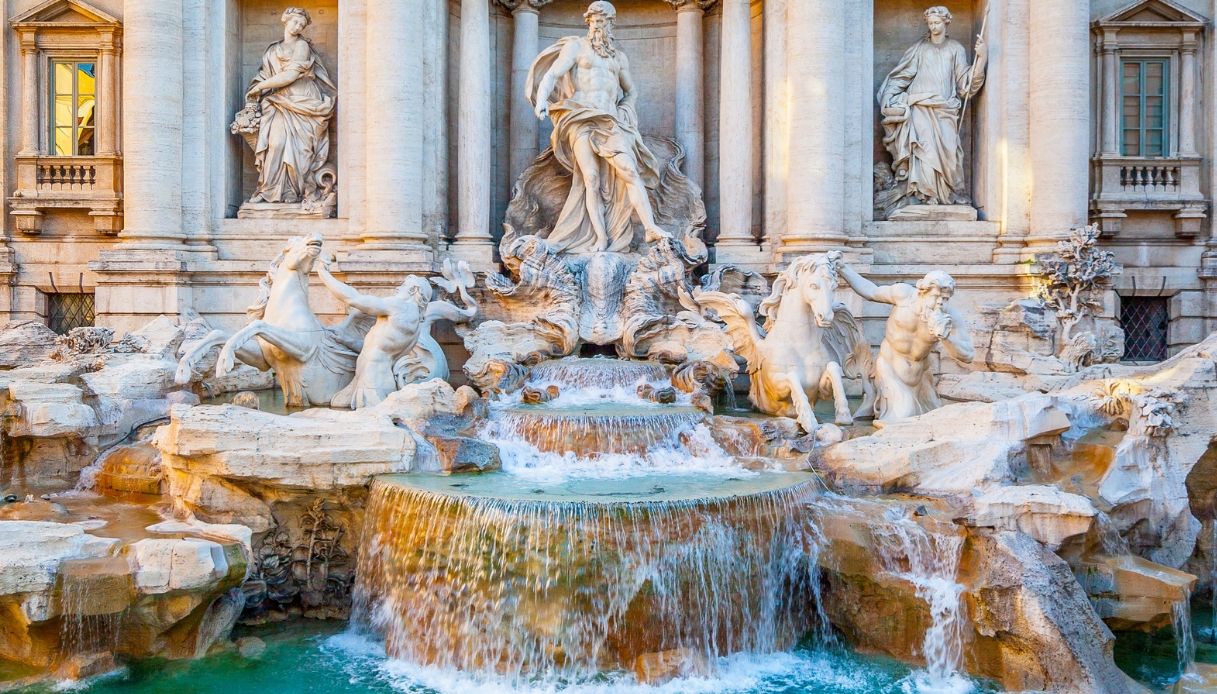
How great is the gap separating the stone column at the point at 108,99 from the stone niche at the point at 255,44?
4.84 ft

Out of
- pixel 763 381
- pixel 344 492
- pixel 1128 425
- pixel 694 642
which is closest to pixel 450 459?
pixel 344 492

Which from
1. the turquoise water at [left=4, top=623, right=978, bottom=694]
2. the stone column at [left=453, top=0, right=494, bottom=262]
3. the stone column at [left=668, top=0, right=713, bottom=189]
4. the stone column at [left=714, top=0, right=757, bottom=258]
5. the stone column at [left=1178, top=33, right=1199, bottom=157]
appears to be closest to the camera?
the turquoise water at [left=4, top=623, right=978, bottom=694]

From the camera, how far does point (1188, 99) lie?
563 inches

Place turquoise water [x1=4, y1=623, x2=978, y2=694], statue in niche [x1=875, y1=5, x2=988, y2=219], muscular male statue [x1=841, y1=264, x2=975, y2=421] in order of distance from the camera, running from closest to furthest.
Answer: turquoise water [x1=4, y1=623, x2=978, y2=694]
muscular male statue [x1=841, y1=264, x2=975, y2=421]
statue in niche [x1=875, y1=5, x2=988, y2=219]

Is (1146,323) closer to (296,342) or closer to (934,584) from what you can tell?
(934,584)

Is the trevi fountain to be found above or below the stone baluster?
below

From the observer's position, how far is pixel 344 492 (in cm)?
866

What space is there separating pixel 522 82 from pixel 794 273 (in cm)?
563

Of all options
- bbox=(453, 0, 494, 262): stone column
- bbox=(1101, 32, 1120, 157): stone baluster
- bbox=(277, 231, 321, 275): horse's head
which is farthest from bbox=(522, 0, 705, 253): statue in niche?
bbox=(1101, 32, 1120, 157): stone baluster

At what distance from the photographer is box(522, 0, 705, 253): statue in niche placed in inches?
523

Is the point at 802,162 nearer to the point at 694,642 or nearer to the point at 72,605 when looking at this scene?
the point at 694,642

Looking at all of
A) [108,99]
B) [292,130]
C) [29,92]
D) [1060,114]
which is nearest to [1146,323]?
[1060,114]

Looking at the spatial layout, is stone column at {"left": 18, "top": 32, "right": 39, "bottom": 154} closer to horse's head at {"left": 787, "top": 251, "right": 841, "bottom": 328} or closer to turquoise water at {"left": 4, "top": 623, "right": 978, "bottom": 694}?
turquoise water at {"left": 4, "top": 623, "right": 978, "bottom": 694}

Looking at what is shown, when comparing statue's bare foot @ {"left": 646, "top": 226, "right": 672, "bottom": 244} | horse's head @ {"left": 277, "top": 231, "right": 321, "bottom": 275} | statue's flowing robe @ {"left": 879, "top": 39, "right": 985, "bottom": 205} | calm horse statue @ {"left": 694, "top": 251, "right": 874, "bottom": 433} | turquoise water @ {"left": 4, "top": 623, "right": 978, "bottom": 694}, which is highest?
statue's flowing robe @ {"left": 879, "top": 39, "right": 985, "bottom": 205}
